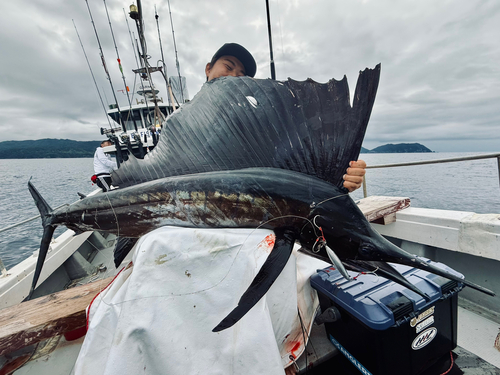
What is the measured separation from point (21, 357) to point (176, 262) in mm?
1680

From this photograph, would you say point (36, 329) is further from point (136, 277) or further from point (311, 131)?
point (311, 131)

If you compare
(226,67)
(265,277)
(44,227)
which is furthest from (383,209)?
(44,227)

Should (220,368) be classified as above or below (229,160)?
below

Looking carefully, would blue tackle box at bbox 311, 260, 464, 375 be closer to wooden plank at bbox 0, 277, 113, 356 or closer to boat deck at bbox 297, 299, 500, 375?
boat deck at bbox 297, 299, 500, 375

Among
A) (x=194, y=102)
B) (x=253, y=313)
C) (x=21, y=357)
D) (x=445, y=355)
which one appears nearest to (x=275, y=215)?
(x=253, y=313)

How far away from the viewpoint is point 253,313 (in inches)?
42.2

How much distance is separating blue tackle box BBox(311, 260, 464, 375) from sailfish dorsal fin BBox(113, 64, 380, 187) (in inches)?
23.9

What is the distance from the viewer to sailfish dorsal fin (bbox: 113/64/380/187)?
4.16ft

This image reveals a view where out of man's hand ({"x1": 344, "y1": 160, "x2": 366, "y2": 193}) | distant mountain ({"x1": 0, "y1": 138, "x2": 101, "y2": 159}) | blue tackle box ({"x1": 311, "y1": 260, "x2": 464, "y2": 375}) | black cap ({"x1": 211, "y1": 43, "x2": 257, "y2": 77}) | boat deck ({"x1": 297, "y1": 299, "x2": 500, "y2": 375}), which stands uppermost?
distant mountain ({"x1": 0, "y1": 138, "x2": 101, "y2": 159})

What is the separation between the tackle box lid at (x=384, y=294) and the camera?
3.62 feet

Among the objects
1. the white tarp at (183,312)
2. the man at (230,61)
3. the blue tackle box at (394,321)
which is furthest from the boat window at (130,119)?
the blue tackle box at (394,321)

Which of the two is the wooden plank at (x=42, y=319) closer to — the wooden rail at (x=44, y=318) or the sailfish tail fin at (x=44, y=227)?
the wooden rail at (x=44, y=318)

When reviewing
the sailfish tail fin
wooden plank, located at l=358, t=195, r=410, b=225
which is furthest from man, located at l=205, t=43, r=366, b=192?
wooden plank, located at l=358, t=195, r=410, b=225

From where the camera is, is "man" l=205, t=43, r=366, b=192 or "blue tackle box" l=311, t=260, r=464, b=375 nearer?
"blue tackle box" l=311, t=260, r=464, b=375
